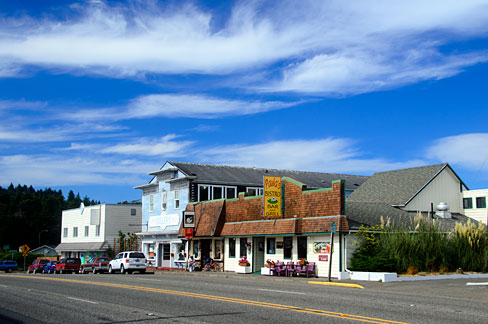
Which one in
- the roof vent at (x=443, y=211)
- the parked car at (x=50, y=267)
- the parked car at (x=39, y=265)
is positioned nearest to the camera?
the roof vent at (x=443, y=211)

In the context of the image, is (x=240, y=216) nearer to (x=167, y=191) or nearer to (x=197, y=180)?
(x=197, y=180)

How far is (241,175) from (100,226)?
70.9ft

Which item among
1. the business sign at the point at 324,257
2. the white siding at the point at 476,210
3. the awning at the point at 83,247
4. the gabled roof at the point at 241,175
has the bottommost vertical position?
the awning at the point at 83,247

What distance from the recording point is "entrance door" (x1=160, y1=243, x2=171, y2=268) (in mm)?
48531

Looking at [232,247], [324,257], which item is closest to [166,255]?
[232,247]

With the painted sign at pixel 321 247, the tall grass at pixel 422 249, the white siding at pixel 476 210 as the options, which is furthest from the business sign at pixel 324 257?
the white siding at pixel 476 210

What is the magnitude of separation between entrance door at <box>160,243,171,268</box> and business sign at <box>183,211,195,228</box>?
23.5 ft

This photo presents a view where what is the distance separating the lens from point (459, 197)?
41.5 meters

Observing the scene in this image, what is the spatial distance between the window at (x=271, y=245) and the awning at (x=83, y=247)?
98.8 feet

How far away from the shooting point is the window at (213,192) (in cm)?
4597

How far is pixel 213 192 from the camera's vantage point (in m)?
46.2

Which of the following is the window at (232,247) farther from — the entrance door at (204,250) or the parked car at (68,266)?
the parked car at (68,266)

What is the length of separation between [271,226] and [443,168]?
47.6ft

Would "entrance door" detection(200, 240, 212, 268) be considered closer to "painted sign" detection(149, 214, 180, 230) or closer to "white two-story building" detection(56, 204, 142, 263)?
"painted sign" detection(149, 214, 180, 230)
